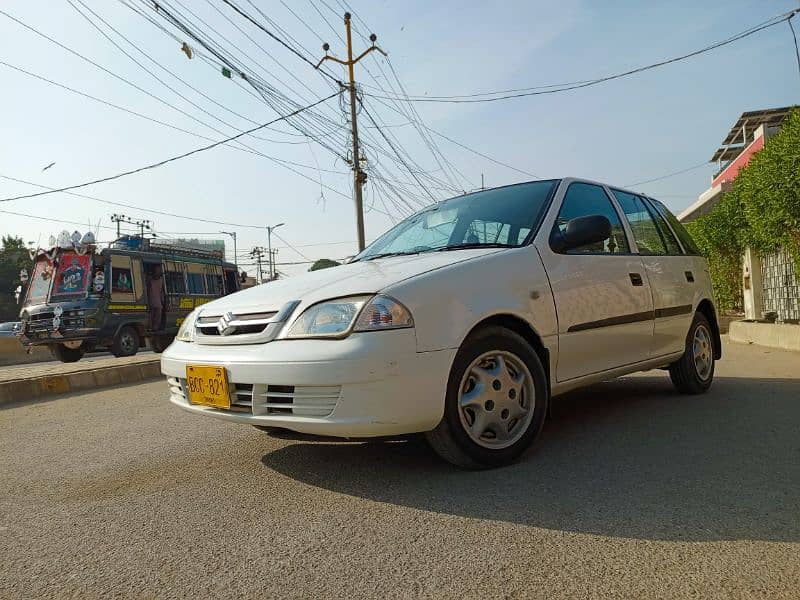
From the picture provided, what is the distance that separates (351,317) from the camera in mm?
2625

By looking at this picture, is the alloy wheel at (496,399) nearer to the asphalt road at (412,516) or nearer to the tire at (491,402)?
the tire at (491,402)

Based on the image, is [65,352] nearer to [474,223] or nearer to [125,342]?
[125,342]

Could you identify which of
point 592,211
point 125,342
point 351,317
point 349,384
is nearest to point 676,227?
point 592,211

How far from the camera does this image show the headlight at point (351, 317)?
2.59 metres

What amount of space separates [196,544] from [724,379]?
17.3 feet

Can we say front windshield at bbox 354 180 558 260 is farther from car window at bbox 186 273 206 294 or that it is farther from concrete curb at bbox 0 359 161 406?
car window at bbox 186 273 206 294

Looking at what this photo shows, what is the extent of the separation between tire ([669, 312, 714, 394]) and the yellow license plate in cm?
346

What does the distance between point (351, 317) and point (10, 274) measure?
6083 centimetres

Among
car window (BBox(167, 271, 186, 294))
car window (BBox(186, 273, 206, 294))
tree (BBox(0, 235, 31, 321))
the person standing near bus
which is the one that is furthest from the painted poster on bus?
tree (BBox(0, 235, 31, 321))

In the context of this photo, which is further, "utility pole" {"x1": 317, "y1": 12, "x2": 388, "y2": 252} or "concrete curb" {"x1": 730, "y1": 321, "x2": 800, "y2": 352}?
"utility pole" {"x1": 317, "y1": 12, "x2": 388, "y2": 252}

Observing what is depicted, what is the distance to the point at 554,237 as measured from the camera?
345 cm

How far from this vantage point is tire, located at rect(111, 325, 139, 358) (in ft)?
42.8

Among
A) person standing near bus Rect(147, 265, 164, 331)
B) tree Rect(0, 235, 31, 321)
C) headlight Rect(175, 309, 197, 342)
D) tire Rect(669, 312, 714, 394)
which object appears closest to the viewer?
headlight Rect(175, 309, 197, 342)

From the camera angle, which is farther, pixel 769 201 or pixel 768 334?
pixel 768 334
